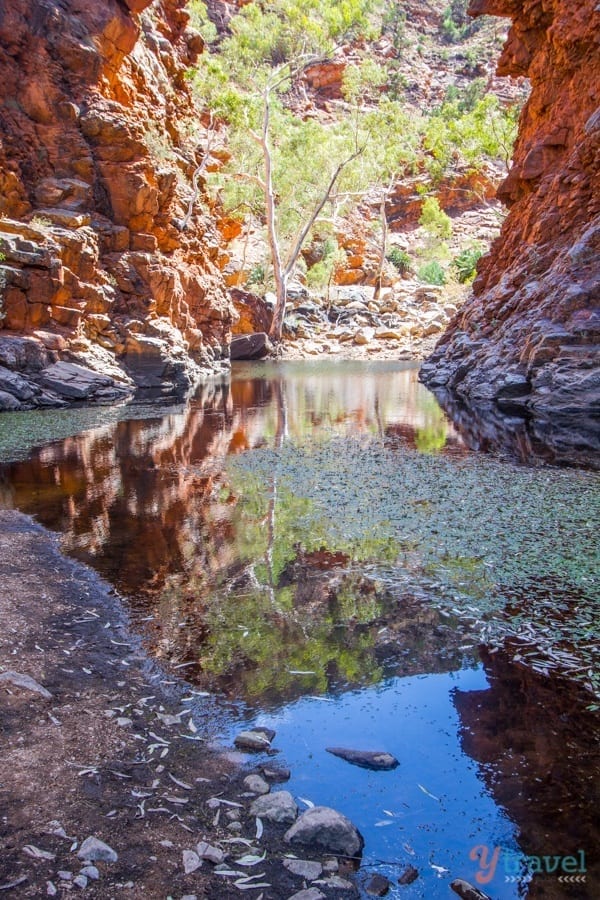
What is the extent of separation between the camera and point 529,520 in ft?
23.2

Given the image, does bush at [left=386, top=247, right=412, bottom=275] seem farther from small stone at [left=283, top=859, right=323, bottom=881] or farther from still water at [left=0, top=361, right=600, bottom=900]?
small stone at [left=283, top=859, right=323, bottom=881]

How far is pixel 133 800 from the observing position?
9.31 feet

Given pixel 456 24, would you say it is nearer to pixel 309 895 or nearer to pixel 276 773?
pixel 276 773

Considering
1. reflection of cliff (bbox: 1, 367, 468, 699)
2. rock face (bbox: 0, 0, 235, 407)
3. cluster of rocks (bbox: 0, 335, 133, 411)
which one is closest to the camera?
reflection of cliff (bbox: 1, 367, 468, 699)

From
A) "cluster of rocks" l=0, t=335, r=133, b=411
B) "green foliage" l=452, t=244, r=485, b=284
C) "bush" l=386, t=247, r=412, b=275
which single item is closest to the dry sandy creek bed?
"cluster of rocks" l=0, t=335, r=133, b=411

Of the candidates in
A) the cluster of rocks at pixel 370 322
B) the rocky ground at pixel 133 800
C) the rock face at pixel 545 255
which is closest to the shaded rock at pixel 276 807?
the rocky ground at pixel 133 800

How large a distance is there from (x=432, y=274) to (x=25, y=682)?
55.4 metres

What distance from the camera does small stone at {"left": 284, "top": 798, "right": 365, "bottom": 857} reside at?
8.59ft

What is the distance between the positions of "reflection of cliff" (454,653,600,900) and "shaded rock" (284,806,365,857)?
27.7 inches

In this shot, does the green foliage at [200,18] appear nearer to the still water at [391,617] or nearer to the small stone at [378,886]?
the still water at [391,617]

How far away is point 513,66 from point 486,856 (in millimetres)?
28110

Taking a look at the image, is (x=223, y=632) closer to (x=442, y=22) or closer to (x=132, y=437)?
(x=132, y=437)

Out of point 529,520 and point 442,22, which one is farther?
point 442,22

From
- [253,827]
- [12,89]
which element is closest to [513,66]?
[12,89]
